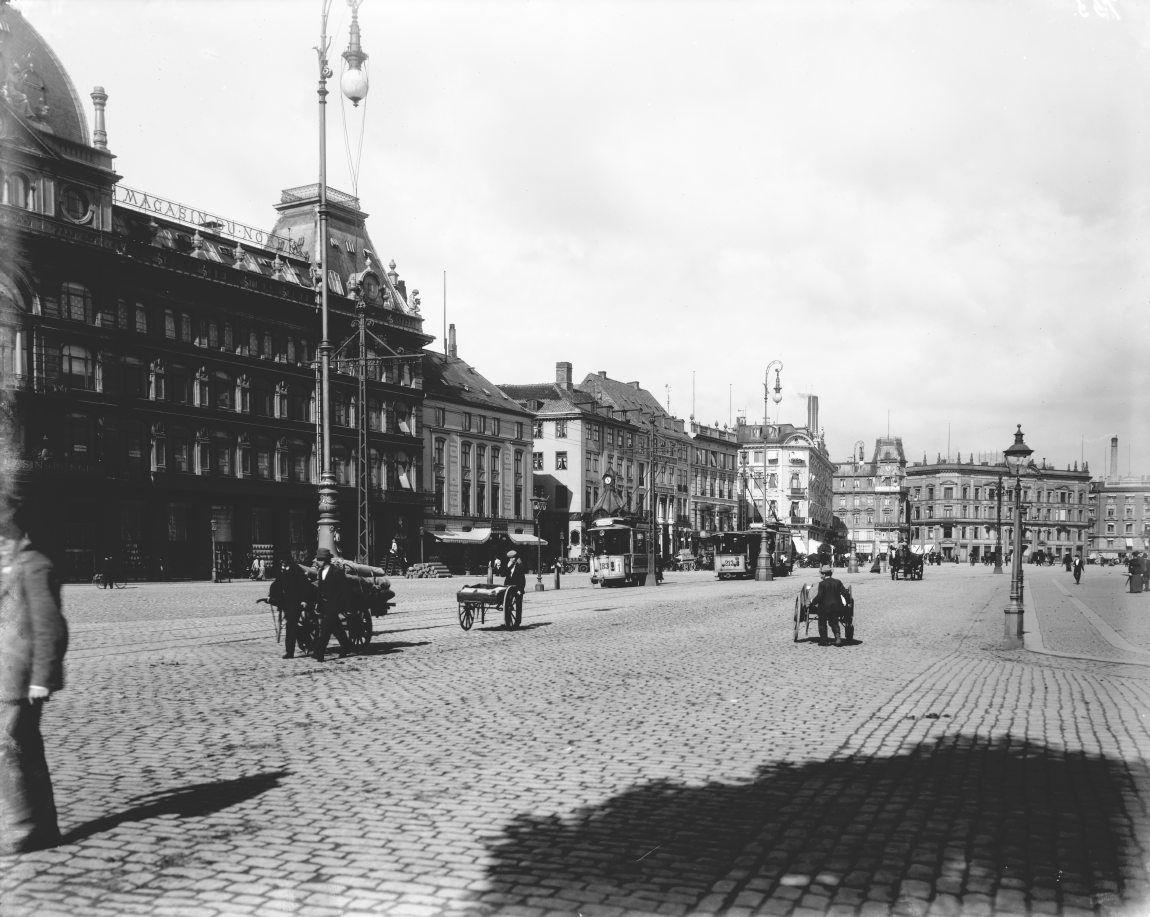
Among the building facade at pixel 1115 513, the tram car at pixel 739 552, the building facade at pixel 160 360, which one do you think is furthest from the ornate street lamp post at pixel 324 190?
the building facade at pixel 1115 513

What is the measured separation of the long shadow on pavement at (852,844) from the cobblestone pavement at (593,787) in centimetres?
2

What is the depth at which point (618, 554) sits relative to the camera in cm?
4716

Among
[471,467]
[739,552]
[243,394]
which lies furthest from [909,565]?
[243,394]

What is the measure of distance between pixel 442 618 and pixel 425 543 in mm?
46195

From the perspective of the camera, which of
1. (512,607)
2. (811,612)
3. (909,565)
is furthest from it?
(909,565)

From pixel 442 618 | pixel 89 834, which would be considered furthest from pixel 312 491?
pixel 89 834

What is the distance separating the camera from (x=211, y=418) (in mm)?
53406

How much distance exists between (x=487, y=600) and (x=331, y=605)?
5736mm

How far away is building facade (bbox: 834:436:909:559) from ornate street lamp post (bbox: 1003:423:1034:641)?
13426 cm

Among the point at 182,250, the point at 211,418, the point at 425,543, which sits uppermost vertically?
the point at 182,250

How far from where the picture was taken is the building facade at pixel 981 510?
504ft

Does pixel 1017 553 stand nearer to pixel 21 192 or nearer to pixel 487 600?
pixel 487 600

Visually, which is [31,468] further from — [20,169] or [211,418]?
[211,418]

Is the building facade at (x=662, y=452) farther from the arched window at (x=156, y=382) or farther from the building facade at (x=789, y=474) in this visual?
the arched window at (x=156, y=382)
